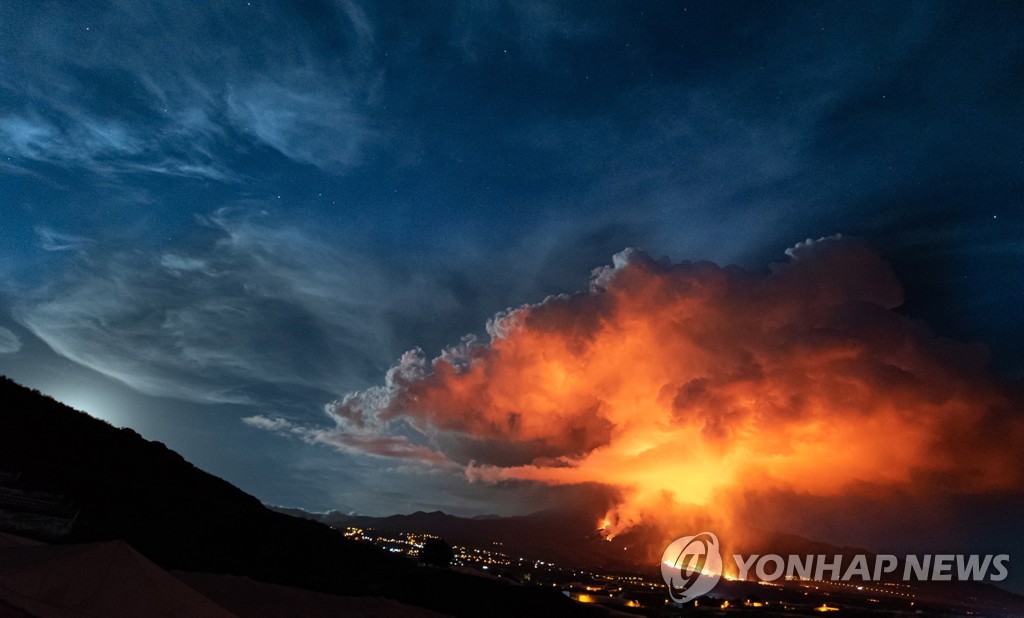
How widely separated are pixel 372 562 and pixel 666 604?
89.2 m

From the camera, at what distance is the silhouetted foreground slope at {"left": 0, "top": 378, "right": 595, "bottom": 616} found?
6103cm

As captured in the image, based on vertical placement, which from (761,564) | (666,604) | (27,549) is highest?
(761,564)

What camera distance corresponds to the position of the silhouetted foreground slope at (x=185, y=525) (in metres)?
61.0

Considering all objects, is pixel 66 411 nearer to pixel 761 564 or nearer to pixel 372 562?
pixel 372 562

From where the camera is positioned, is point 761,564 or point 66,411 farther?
point 66,411

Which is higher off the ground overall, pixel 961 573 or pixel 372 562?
pixel 961 573

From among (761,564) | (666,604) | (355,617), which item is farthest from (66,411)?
(666,604)

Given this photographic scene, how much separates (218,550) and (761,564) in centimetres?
5743

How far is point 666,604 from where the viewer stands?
144 m

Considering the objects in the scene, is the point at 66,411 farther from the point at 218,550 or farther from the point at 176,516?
the point at 218,550

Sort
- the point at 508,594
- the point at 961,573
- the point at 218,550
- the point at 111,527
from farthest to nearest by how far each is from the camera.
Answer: the point at 508,594
the point at 218,550
the point at 111,527
the point at 961,573

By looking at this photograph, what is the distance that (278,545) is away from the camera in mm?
76500

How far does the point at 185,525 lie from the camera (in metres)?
68.8

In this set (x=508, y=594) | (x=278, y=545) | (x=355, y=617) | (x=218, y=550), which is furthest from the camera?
(x=508, y=594)
